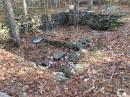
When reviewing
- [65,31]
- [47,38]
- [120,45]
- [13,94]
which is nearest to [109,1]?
[65,31]

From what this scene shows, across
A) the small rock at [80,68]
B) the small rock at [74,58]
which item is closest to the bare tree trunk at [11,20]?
the small rock at [74,58]

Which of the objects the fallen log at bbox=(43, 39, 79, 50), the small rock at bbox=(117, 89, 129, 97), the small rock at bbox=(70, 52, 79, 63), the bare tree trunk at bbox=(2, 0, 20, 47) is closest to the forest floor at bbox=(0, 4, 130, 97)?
the small rock at bbox=(117, 89, 129, 97)

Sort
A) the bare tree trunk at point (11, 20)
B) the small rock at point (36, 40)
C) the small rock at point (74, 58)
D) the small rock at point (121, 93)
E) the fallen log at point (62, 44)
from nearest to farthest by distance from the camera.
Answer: the small rock at point (121, 93) < the small rock at point (74, 58) < the bare tree trunk at point (11, 20) < the fallen log at point (62, 44) < the small rock at point (36, 40)

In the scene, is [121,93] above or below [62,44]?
above

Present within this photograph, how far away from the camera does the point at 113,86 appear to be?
727cm

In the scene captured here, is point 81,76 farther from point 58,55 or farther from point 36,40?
point 36,40

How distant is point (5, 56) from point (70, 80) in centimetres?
259

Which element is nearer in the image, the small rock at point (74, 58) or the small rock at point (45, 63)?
the small rock at point (74, 58)

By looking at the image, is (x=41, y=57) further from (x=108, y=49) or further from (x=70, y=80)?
(x=70, y=80)

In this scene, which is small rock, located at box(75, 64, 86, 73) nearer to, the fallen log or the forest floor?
the forest floor

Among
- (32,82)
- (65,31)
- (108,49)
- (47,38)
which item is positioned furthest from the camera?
(65,31)

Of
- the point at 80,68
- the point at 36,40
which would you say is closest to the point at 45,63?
the point at 80,68

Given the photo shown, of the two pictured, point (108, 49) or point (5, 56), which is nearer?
point (5, 56)

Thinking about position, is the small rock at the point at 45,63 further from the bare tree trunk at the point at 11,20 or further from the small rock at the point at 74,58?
the bare tree trunk at the point at 11,20
